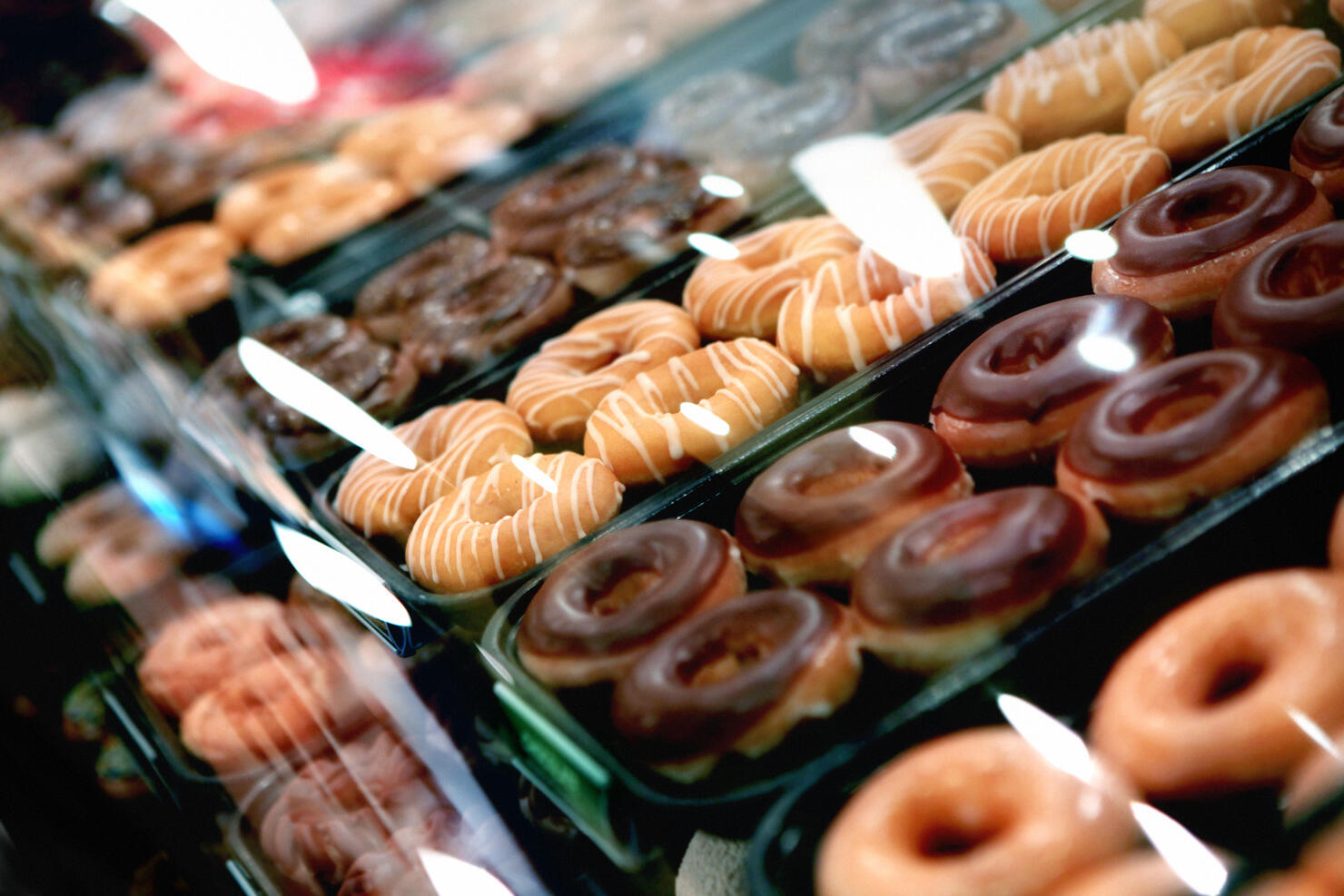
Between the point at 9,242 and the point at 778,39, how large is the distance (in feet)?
8.18

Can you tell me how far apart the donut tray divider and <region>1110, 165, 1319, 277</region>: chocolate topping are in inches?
19.6

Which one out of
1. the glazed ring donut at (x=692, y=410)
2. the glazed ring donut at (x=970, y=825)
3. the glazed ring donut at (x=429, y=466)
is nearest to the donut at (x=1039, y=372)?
the glazed ring donut at (x=692, y=410)

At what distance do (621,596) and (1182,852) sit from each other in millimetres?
812

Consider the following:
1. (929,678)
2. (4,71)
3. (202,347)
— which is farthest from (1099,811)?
(4,71)

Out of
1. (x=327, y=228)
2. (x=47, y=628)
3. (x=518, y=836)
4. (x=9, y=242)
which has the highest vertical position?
(x=9, y=242)

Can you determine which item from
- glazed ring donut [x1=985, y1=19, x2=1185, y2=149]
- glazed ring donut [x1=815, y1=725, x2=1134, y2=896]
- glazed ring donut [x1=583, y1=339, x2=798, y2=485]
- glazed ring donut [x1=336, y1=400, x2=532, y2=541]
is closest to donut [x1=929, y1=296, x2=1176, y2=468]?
glazed ring donut [x1=583, y1=339, x2=798, y2=485]

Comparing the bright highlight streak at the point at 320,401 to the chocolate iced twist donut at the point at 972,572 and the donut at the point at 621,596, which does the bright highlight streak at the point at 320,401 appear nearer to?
the donut at the point at 621,596

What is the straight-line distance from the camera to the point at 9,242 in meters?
3.53

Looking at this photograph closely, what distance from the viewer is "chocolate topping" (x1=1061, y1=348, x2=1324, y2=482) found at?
1.30 meters

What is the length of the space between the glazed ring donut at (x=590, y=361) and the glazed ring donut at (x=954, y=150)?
23.6 inches

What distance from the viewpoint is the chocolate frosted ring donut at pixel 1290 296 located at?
55.2 inches

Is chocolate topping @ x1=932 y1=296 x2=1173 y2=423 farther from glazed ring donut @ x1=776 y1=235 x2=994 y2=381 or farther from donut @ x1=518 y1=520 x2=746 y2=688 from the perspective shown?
donut @ x1=518 y1=520 x2=746 y2=688

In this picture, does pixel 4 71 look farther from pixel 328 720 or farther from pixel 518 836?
pixel 518 836

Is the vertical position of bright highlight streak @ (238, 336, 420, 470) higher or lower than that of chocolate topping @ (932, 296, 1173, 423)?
higher
